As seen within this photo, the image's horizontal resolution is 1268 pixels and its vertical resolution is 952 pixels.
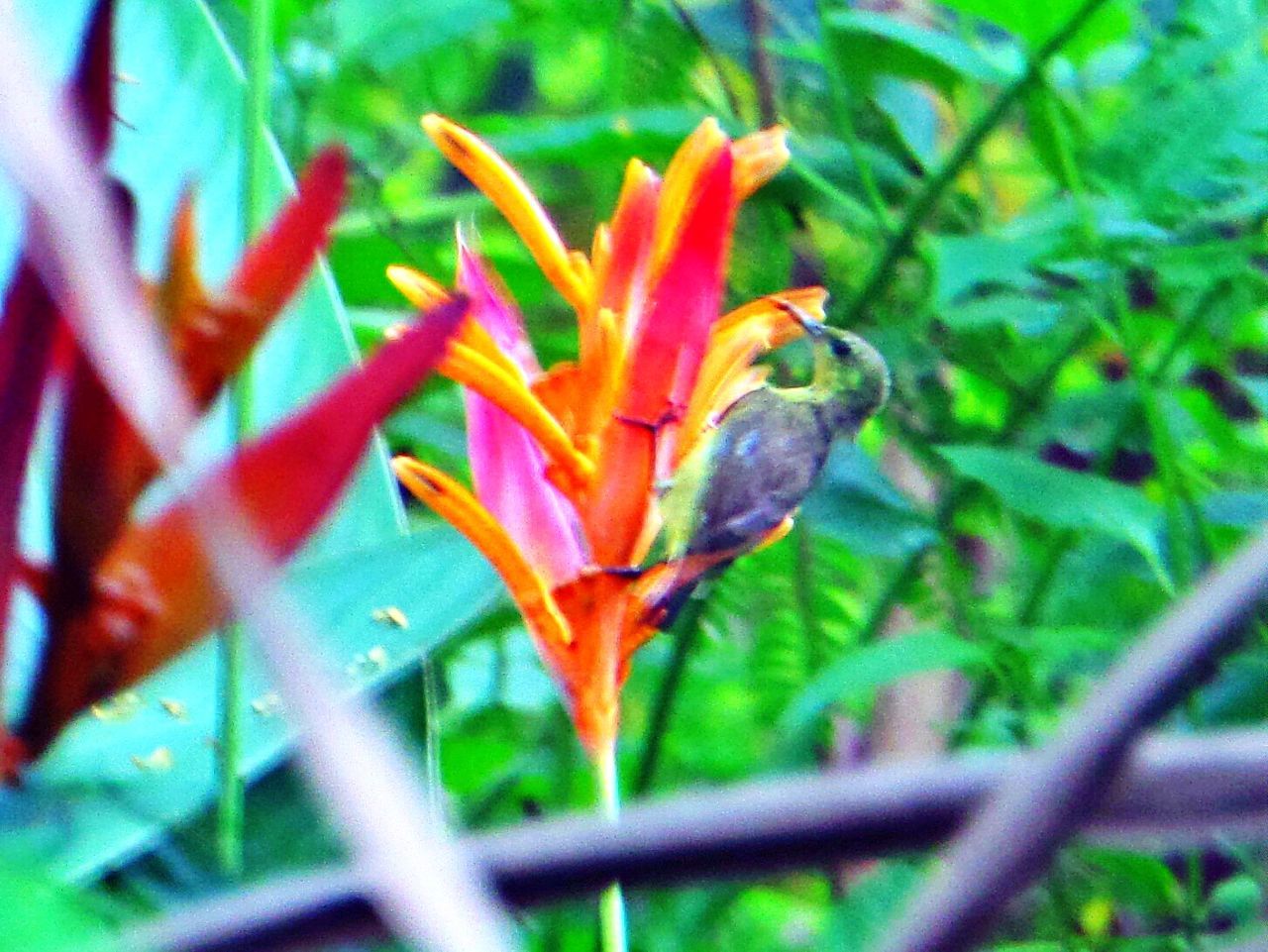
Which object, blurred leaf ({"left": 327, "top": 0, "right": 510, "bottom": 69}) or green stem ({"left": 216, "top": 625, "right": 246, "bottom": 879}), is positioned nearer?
green stem ({"left": 216, "top": 625, "right": 246, "bottom": 879})

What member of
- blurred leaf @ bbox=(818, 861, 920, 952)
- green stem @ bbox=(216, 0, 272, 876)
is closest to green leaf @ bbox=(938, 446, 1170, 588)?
blurred leaf @ bbox=(818, 861, 920, 952)

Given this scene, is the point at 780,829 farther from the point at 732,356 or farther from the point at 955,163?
the point at 955,163

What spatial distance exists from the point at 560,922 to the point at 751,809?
0.31 metres

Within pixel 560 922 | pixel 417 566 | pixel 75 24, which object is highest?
pixel 75 24

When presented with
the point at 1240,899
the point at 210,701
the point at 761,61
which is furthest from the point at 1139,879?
the point at 761,61

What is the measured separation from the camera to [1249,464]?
1.72 ft

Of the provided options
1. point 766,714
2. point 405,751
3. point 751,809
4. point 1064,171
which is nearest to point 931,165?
point 1064,171

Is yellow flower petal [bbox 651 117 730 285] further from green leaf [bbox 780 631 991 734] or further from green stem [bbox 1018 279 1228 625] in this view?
green stem [bbox 1018 279 1228 625]

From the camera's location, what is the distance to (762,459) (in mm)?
381

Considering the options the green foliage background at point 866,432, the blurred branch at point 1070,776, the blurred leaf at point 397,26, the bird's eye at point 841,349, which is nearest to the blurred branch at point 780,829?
the blurred branch at point 1070,776

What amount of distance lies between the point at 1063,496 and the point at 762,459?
0.09 metres

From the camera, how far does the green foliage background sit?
31cm

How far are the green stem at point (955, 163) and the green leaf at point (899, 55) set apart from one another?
13mm

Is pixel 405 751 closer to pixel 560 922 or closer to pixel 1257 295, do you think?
pixel 560 922
